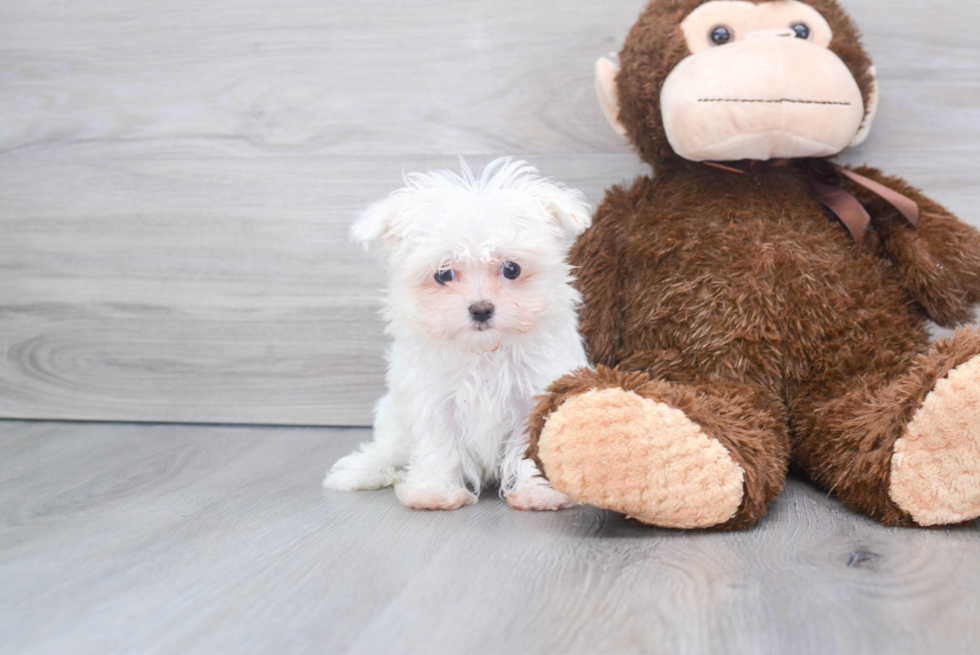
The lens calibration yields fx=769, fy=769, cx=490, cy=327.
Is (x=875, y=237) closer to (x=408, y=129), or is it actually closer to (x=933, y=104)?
(x=933, y=104)

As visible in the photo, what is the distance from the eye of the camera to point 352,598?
2.73ft

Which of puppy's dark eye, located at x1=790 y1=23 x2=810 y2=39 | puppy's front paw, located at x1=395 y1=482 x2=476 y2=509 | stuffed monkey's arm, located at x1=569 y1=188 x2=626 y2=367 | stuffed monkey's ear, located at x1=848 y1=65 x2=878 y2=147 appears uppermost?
puppy's dark eye, located at x1=790 y1=23 x2=810 y2=39

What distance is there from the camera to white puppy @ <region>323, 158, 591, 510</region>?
105 centimetres

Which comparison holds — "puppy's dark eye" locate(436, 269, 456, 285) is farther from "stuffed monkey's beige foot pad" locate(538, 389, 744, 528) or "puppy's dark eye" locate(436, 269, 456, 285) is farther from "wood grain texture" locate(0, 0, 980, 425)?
"wood grain texture" locate(0, 0, 980, 425)

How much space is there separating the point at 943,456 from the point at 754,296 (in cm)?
36

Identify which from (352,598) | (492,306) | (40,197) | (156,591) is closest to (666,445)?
(492,306)

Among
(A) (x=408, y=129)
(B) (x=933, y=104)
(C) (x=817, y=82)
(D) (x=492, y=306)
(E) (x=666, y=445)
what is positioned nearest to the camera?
(E) (x=666, y=445)

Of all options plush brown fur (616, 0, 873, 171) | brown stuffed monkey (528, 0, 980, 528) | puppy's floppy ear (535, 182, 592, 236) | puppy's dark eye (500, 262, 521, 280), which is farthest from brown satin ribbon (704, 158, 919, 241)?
puppy's dark eye (500, 262, 521, 280)

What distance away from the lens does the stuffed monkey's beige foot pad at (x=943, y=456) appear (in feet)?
2.96

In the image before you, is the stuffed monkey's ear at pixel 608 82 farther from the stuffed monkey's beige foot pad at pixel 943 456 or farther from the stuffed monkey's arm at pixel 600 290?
the stuffed monkey's beige foot pad at pixel 943 456

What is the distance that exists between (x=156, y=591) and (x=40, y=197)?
122 centimetres

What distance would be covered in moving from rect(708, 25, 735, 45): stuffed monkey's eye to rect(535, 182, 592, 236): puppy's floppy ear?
1.20 feet

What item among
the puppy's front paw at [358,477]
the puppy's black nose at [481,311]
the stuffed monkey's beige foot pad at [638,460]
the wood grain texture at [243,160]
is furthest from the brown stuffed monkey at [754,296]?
the puppy's front paw at [358,477]

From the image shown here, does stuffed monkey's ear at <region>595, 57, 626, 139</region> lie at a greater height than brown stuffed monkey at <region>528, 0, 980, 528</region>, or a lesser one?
greater
